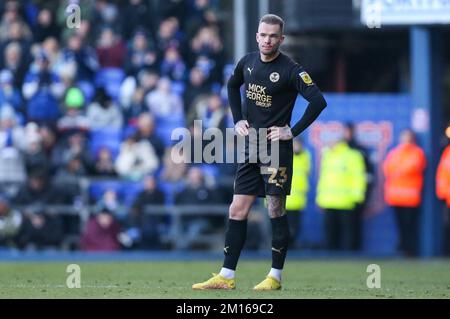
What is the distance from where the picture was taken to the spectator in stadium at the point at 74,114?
19203 millimetres

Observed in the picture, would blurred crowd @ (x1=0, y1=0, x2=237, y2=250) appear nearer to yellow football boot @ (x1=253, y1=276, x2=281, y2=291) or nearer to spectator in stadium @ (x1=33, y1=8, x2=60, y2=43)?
spectator in stadium @ (x1=33, y1=8, x2=60, y2=43)

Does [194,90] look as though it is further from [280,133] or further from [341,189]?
[280,133]

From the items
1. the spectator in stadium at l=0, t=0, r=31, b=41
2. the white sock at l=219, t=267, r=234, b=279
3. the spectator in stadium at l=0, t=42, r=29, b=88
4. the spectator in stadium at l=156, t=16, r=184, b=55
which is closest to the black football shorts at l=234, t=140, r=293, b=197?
the white sock at l=219, t=267, r=234, b=279

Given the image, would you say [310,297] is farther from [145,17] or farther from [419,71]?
[145,17]

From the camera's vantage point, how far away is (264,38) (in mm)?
9344

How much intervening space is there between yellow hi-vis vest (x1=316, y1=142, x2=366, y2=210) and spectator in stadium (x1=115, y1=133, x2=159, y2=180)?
2.69 m

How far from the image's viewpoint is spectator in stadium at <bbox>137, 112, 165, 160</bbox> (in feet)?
61.1

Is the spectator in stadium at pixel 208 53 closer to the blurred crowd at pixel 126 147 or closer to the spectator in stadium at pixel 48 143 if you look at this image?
the blurred crowd at pixel 126 147

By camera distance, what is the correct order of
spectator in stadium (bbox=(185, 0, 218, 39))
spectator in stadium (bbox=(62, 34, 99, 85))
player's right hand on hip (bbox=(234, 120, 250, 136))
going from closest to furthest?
player's right hand on hip (bbox=(234, 120, 250, 136))
spectator in stadium (bbox=(62, 34, 99, 85))
spectator in stadium (bbox=(185, 0, 218, 39))

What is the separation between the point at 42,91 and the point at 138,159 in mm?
2076

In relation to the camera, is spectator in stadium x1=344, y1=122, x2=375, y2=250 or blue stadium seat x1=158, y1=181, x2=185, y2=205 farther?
blue stadium seat x1=158, y1=181, x2=185, y2=205

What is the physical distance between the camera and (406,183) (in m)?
18.1

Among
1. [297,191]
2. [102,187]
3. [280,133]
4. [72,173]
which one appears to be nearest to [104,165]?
[102,187]
